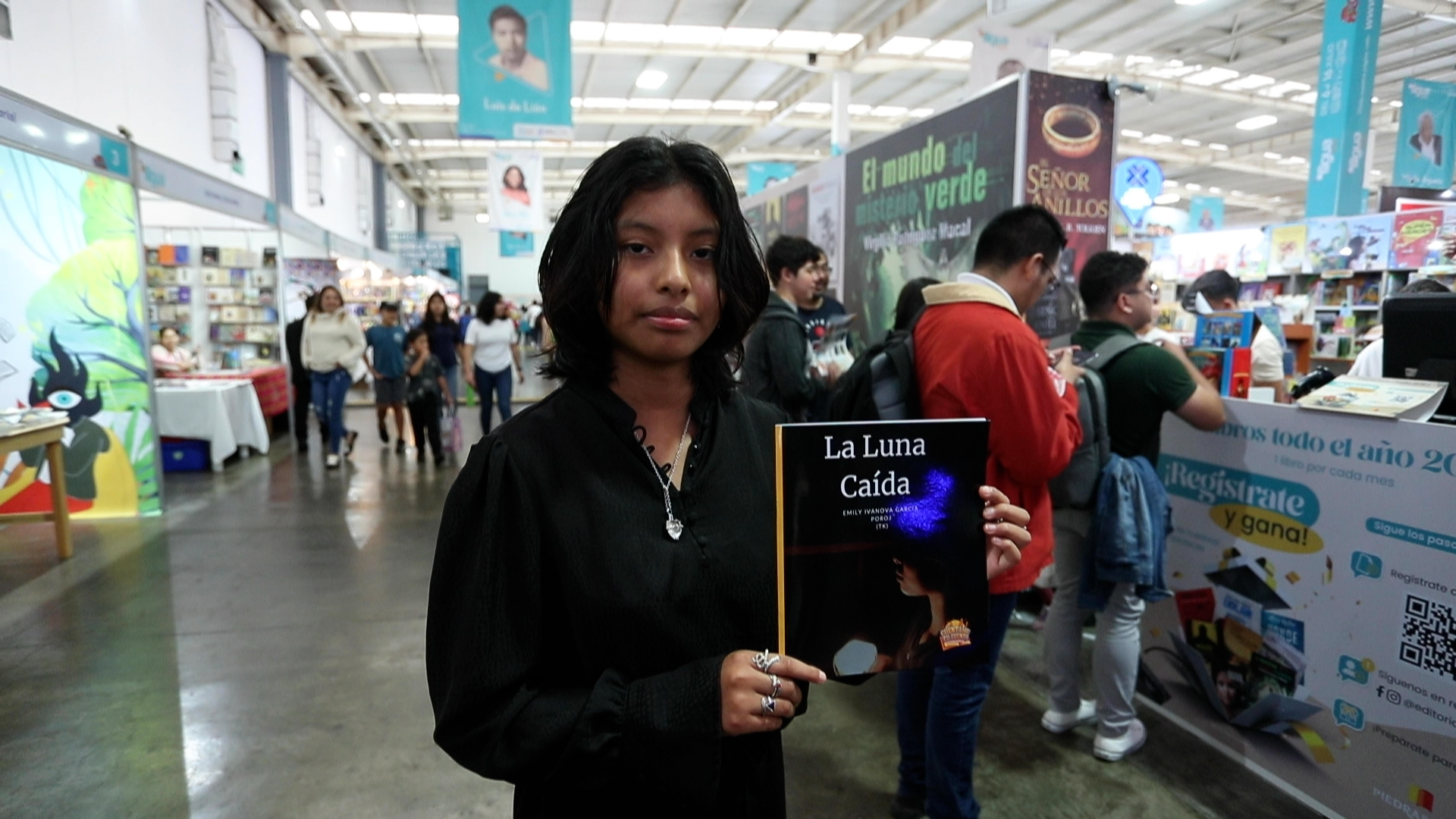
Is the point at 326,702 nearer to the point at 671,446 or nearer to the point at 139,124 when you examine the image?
the point at 671,446

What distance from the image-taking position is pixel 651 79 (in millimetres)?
13031

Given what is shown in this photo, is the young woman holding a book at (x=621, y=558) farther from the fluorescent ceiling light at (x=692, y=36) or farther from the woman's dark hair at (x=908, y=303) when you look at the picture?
the fluorescent ceiling light at (x=692, y=36)

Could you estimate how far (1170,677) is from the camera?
9.27 feet

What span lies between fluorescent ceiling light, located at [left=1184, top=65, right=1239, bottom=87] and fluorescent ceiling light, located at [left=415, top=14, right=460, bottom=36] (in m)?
11.1

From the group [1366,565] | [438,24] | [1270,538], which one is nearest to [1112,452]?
[1270,538]

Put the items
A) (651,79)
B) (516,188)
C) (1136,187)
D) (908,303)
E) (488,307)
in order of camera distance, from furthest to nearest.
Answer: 1. (651,79)
2. (516,188)
3. (1136,187)
4. (488,307)
5. (908,303)

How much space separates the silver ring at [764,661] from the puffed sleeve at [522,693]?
0.13 feet

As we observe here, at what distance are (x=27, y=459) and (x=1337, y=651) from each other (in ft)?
22.0

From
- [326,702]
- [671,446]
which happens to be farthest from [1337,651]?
[326,702]

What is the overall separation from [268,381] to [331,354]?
2.18m

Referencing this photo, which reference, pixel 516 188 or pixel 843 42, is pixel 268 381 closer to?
pixel 516 188

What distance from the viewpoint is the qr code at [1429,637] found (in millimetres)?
1910

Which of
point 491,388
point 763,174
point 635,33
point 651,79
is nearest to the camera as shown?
→ point 491,388

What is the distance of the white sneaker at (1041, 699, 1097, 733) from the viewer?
2740mm
